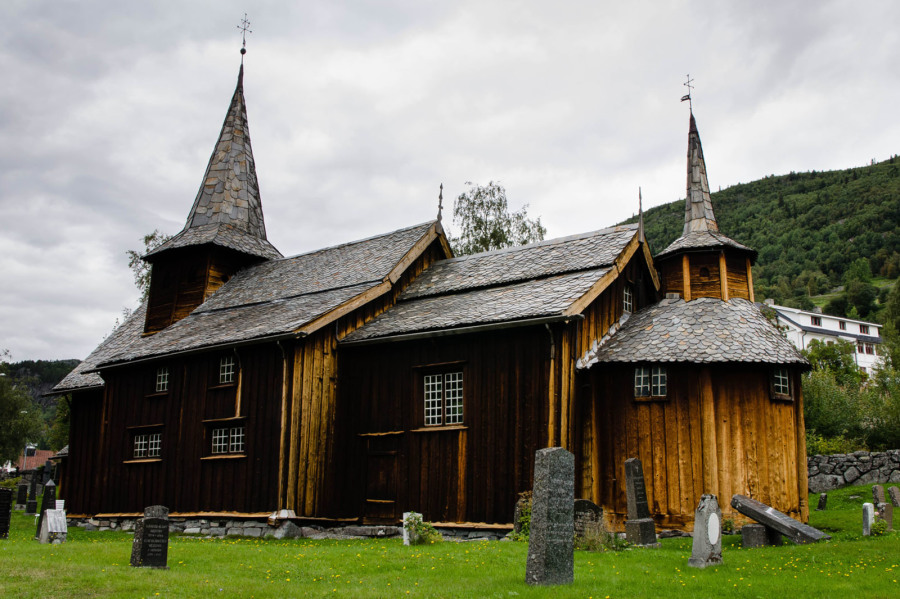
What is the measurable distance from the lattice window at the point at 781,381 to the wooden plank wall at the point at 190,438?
1201 centimetres

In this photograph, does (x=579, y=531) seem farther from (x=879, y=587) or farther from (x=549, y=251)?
(x=549, y=251)

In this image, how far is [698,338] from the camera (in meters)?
18.2

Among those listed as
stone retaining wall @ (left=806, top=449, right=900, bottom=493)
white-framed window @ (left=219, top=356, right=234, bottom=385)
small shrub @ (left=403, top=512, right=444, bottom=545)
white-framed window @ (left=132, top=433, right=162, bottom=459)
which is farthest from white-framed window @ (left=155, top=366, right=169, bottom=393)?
stone retaining wall @ (left=806, top=449, right=900, bottom=493)

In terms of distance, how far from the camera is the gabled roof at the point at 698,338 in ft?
58.0

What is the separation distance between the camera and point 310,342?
20.3 metres

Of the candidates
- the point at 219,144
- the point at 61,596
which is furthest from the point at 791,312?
the point at 61,596

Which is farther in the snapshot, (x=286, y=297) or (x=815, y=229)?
(x=815, y=229)

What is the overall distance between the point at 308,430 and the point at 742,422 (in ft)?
34.3

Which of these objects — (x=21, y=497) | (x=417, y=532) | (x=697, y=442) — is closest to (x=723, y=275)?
(x=697, y=442)

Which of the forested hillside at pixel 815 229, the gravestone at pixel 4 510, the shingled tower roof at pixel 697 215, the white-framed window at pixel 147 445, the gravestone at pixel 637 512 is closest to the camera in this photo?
the gravestone at pixel 637 512

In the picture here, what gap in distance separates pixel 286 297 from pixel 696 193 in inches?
494

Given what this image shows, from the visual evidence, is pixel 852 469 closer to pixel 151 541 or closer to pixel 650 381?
pixel 650 381

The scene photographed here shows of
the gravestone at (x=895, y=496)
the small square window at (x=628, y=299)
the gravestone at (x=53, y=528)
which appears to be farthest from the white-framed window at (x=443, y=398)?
the gravestone at (x=895, y=496)

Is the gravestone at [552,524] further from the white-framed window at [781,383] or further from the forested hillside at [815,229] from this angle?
the forested hillside at [815,229]
